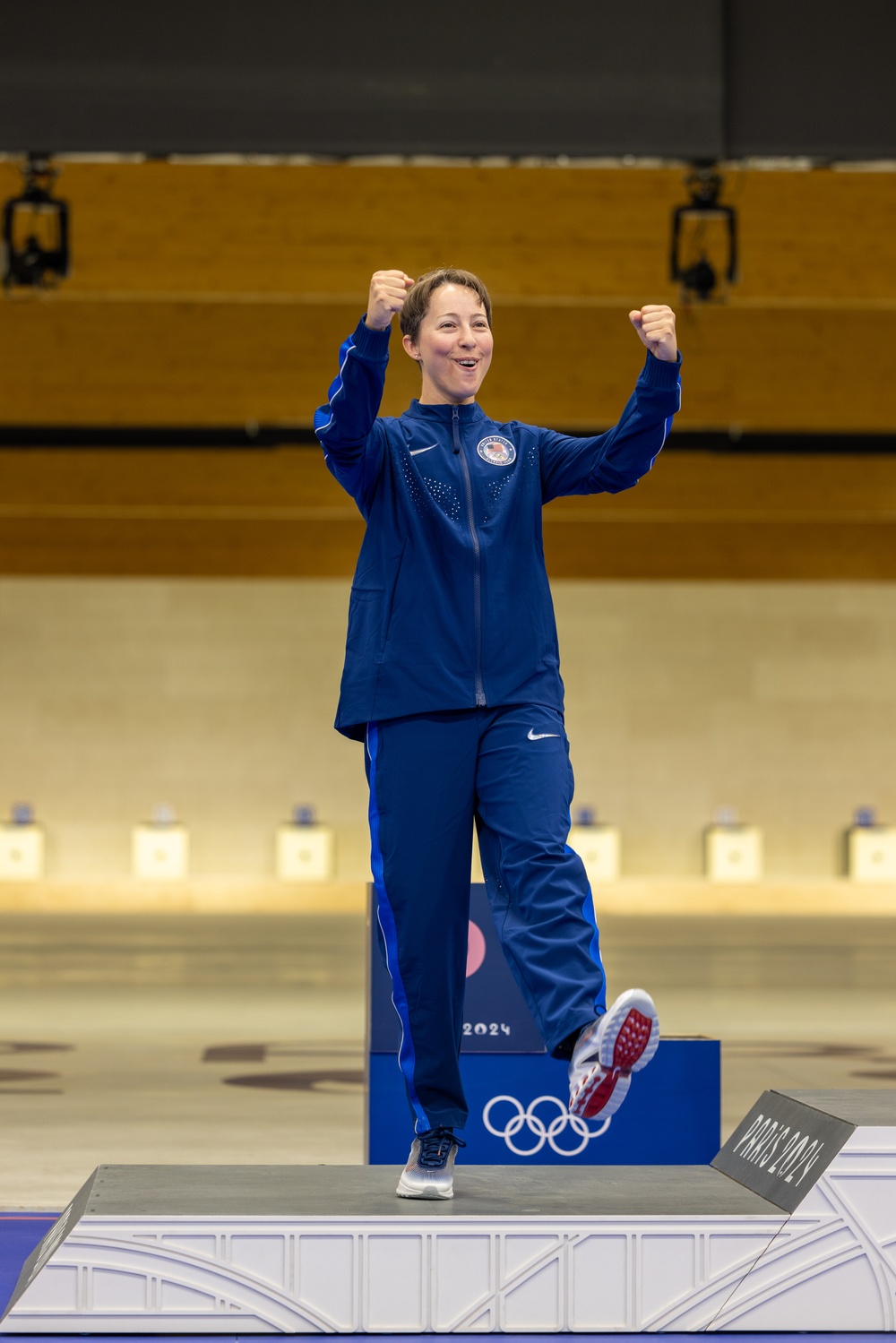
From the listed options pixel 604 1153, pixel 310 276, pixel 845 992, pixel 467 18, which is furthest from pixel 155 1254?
pixel 310 276

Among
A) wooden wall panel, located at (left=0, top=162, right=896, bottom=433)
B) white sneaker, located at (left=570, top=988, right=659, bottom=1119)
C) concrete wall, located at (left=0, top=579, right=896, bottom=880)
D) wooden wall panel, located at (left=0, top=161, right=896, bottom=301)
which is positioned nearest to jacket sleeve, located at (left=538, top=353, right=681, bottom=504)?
white sneaker, located at (left=570, top=988, right=659, bottom=1119)

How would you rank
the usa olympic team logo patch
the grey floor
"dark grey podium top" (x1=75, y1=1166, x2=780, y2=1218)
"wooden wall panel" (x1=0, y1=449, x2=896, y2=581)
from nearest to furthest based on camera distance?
"dark grey podium top" (x1=75, y1=1166, x2=780, y2=1218), the usa olympic team logo patch, the grey floor, "wooden wall panel" (x1=0, y1=449, x2=896, y2=581)

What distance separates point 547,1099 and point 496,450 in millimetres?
1699

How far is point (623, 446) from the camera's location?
3334mm

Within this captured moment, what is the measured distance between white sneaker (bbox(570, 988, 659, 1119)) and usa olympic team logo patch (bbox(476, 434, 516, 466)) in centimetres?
117

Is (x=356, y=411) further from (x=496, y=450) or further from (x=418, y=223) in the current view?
(x=418, y=223)

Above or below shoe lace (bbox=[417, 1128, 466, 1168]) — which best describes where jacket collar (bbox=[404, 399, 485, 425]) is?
above

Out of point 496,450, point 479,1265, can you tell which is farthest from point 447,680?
point 479,1265

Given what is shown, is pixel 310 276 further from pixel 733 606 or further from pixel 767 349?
pixel 733 606

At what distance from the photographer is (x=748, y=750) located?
1881 centimetres

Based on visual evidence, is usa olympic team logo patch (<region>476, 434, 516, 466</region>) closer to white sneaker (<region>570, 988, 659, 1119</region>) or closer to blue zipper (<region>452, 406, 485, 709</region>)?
blue zipper (<region>452, 406, 485, 709</region>)

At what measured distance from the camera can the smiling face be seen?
3.35 meters

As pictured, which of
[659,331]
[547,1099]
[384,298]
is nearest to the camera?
[384,298]

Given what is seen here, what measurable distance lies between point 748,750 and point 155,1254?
16414 millimetres
